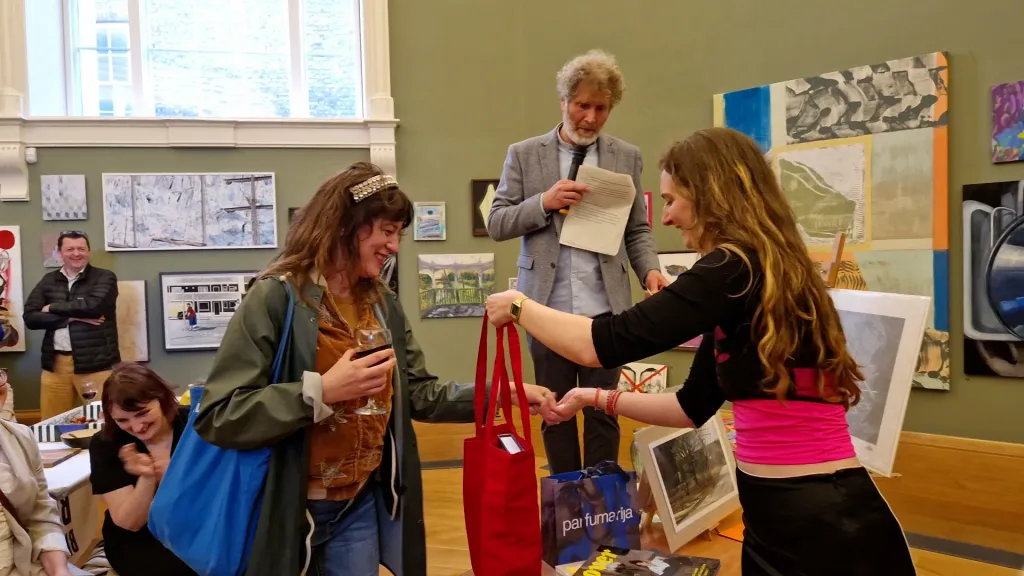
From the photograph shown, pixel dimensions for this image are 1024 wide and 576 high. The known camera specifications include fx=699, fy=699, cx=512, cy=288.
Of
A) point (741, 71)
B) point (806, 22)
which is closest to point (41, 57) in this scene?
point (741, 71)

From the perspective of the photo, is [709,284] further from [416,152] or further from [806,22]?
[416,152]

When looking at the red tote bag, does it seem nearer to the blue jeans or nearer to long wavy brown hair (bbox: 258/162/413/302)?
the blue jeans

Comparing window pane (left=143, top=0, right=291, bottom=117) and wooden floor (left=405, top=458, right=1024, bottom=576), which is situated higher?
window pane (left=143, top=0, right=291, bottom=117)

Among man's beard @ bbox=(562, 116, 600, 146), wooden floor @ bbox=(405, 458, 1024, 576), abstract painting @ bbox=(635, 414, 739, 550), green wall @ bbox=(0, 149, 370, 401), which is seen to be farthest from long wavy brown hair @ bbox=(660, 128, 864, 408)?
green wall @ bbox=(0, 149, 370, 401)

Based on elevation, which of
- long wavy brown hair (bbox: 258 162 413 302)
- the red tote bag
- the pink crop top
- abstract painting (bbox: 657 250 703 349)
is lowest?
the red tote bag

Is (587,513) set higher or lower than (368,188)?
lower

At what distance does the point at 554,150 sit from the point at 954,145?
6.13 feet

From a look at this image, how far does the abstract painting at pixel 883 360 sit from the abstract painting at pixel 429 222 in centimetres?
275

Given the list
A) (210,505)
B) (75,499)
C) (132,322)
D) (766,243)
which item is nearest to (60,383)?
(132,322)

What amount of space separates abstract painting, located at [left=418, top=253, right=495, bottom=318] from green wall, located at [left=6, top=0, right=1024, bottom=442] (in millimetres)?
62

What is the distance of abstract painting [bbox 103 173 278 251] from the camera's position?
13.6 ft

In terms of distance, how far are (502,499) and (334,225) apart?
71 cm

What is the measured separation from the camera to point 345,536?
162 cm

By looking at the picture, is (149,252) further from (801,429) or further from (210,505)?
(801,429)
